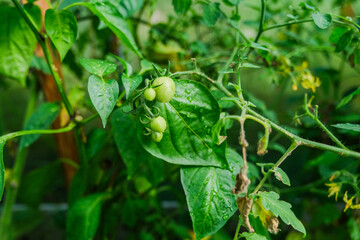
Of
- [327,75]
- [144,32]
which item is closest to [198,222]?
[327,75]

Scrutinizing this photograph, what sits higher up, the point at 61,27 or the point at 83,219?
the point at 61,27

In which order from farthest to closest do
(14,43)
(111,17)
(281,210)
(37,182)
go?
1. (37,182)
2. (14,43)
3. (111,17)
4. (281,210)

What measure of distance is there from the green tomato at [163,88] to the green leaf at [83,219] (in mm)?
319

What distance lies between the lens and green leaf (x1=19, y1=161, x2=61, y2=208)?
2.69 feet

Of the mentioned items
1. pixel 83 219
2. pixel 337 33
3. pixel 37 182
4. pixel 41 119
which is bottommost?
pixel 37 182

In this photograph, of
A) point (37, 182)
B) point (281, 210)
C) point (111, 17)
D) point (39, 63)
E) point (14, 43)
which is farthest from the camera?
point (37, 182)

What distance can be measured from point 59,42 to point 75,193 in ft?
1.09

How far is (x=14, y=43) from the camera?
55cm

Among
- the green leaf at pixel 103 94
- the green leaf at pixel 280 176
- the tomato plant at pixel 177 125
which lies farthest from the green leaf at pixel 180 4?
the green leaf at pixel 280 176

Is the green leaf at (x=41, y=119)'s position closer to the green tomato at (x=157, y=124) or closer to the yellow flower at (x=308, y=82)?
the green tomato at (x=157, y=124)

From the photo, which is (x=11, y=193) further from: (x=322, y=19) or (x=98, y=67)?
(x=322, y=19)

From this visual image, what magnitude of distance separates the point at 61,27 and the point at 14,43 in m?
0.15

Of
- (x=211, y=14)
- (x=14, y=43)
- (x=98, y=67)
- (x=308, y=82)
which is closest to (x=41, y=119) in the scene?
(x=14, y=43)

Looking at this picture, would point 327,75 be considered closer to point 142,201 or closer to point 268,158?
point 268,158
